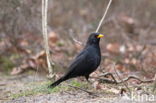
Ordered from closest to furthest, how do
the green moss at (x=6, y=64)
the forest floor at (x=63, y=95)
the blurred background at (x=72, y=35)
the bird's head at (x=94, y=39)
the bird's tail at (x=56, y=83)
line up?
the forest floor at (x=63, y=95) → the bird's tail at (x=56, y=83) → the bird's head at (x=94, y=39) → the blurred background at (x=72, y=35) → the green moss at (x=6, y=64)

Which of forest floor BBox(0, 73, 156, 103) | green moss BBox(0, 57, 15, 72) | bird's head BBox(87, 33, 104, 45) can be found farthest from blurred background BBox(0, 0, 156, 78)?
forest floor BBox(0, 73, 156, 103)

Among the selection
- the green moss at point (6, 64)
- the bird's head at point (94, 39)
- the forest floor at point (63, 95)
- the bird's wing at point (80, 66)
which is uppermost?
the green moss at point (6, 64)

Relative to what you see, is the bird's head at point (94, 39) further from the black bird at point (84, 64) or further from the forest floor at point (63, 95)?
the forest floor at point (63, 95)

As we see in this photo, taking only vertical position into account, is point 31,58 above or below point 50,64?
above

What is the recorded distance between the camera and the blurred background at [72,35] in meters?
8.87

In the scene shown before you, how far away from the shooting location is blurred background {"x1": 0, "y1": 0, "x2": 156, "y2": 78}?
Result: 29.1 feet

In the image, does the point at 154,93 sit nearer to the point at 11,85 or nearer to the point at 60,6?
the point at 11,85

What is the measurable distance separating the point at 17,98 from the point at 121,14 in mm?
8183

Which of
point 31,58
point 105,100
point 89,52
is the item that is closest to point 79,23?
point 31,58

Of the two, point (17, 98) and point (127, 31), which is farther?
point (127, 31)

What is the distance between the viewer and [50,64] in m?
6.78

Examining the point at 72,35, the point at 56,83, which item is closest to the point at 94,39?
the point at 56,83

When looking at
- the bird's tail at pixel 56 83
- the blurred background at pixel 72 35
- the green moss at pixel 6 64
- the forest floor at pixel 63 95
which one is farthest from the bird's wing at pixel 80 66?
the green moss at pixel 6 64

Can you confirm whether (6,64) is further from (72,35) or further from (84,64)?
(84,64)
